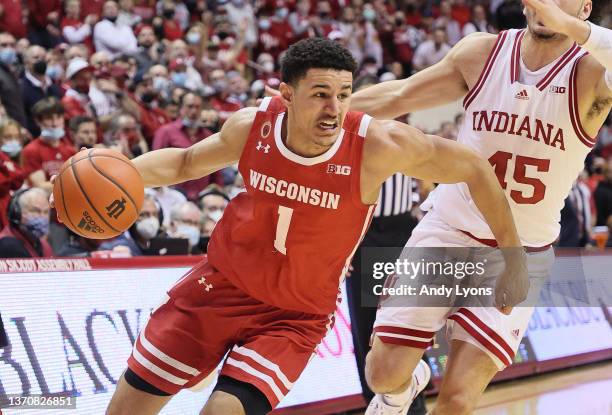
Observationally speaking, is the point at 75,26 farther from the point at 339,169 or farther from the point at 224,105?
the point at 339,169

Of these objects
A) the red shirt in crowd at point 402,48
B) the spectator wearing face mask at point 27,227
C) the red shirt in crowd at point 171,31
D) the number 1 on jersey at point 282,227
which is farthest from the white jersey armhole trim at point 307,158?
the red shirt in crowd at point 402,48

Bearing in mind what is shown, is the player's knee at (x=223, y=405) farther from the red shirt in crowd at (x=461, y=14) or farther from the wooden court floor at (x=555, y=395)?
the red shirt in crowd at (x=461, y=14)

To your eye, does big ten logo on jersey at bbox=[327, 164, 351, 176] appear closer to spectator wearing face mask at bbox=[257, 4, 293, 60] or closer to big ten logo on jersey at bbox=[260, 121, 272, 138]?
big ten logo on jersey at bbox=[260, 121, 272, 138]

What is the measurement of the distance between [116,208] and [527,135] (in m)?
2.07

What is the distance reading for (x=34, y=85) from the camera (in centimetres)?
1120

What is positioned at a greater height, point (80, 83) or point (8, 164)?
point (8, 164)

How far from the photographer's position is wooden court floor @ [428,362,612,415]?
25.1ft

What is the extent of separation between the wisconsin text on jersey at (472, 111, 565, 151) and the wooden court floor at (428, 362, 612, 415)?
3.44 metres

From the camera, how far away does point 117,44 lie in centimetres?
1353

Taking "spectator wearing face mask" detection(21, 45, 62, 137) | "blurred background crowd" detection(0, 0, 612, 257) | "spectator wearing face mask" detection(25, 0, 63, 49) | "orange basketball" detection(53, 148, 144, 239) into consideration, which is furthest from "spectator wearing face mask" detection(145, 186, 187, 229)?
"orange basketball" detection(53, 148, 144, 239)

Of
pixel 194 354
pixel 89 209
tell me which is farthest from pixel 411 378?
pixel 89 209

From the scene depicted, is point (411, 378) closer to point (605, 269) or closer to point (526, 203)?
point (526, 203)

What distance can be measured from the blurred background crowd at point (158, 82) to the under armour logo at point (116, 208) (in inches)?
111

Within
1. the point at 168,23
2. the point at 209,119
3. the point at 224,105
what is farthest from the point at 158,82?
the point at 168,23
